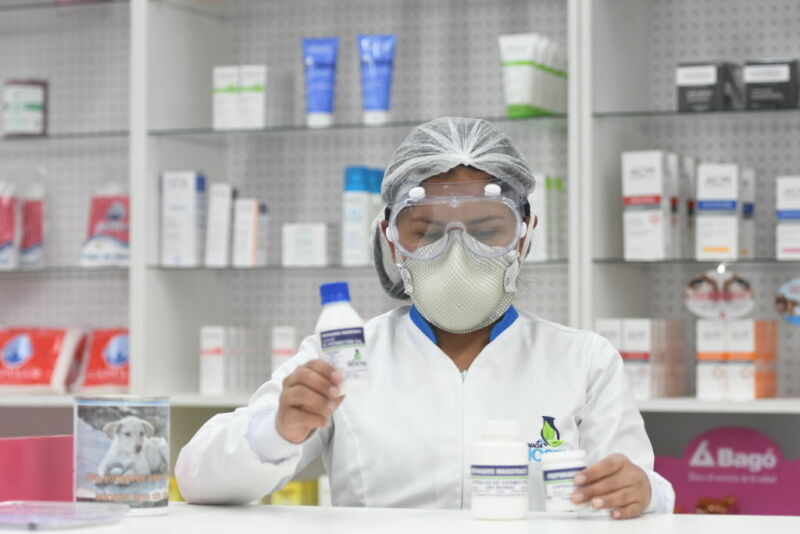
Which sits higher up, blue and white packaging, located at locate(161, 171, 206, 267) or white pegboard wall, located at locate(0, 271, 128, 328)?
blue and white packaging, located at locate(161, 171, 206, 267)

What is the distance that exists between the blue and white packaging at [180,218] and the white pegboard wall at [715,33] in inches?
60.3

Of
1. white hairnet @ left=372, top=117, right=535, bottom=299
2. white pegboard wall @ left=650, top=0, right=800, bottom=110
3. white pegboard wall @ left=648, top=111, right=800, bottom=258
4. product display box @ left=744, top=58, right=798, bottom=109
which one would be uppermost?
white pegboard wall @ left=650, top=0, right=800, bottom=110

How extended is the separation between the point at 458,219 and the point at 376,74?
1762 millimetres

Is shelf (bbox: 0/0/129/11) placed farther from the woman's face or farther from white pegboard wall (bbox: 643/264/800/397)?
the woman's face

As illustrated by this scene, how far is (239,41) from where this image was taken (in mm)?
4426

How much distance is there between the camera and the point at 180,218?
3.97 meters

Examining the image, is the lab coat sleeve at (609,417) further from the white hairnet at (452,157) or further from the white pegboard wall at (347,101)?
the white pegboard wall at (347,101)

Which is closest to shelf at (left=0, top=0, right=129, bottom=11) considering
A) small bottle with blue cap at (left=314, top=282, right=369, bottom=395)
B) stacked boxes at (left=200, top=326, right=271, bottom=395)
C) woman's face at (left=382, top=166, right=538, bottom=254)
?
stacked boxes at (left=200, top=326, right=271, bottom=395)

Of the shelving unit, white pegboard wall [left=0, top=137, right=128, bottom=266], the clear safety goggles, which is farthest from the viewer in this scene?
white pegboard wall [left=0, top=137, right=128, bottom=266]

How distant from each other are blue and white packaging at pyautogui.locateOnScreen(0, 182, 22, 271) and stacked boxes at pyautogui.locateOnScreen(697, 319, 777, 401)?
2342 mm

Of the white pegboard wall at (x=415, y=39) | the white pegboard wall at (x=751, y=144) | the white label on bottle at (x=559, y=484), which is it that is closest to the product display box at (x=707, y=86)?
the white pegboard wall at (x=751, y=144)

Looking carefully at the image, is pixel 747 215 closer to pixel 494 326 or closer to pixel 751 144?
pixel 751 144

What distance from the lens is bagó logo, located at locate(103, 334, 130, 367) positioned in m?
4.09

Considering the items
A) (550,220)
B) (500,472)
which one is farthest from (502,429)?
(550,220)
